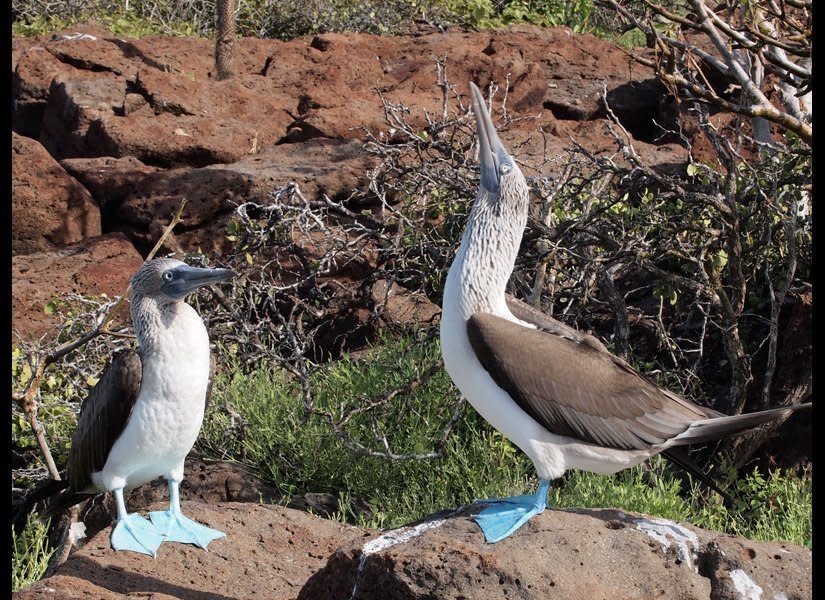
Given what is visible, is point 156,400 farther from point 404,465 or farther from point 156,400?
point 404,465

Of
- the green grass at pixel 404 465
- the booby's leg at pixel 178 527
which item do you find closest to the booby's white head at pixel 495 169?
the booby's leg at pixel 178 527

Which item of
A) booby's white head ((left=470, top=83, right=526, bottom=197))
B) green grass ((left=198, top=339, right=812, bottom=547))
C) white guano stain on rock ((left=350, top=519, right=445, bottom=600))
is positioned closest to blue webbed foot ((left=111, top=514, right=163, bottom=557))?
white guano stain on rock ((left=350, top=519, right=445, bottom=600))

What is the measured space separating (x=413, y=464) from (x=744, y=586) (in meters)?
2.39

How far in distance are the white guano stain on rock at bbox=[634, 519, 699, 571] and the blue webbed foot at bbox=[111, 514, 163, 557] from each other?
1.62 metres

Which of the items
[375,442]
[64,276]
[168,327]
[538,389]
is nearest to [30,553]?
[375,442]

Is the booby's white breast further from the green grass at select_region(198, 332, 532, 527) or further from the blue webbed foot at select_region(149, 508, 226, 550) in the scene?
the green grass at select_region(198, 332, 532, 527)

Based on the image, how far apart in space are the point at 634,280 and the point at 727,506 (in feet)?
4.87

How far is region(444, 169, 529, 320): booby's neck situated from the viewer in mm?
3811

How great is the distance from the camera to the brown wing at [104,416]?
13.5ft

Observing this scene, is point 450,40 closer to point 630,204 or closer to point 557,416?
point 630,204

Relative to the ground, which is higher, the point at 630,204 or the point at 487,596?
the point at 487,596
